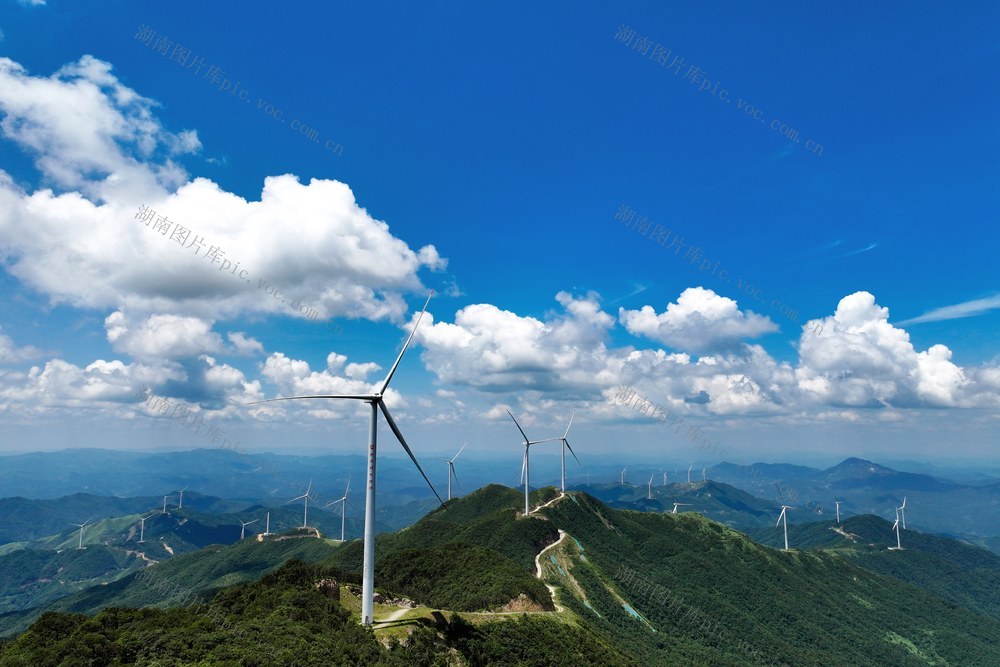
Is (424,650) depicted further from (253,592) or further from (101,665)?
(101,665)

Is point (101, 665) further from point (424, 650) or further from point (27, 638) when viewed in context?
point (424, 650)

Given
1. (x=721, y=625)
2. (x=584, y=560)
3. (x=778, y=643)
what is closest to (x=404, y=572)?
(x=584, y=560)

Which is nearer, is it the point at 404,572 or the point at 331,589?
the point at 331,589

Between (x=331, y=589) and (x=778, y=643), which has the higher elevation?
(x=331, y=589)

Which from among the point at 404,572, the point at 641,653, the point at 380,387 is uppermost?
the point at 380,387

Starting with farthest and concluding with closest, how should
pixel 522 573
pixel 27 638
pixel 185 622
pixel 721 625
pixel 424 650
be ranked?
pixel 721 625, pixel 522 573, pixel 424 650, pixel 185 622, pixel 27 638

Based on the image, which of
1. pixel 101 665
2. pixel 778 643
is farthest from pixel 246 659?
pixel 778 643

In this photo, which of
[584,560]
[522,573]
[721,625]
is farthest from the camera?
[721,625]

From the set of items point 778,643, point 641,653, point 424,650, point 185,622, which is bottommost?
point 778,643

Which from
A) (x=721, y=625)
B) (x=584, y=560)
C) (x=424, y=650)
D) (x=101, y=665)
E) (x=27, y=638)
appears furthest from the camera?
(x=721, y=625)
